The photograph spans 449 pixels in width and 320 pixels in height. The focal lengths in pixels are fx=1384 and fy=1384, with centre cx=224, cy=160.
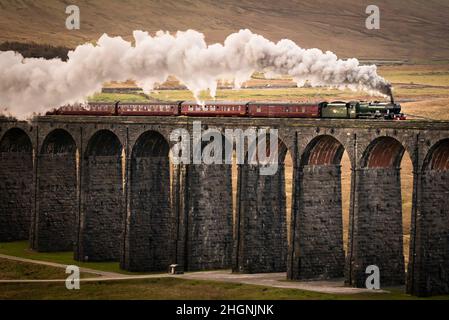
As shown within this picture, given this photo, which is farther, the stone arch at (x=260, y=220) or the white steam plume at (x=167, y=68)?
the stone arch at (x=260, y=220)

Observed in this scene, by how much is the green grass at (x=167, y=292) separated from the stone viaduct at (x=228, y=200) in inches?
151

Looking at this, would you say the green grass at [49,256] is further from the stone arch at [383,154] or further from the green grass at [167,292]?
the stone arch at [383,154]

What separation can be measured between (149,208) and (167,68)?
11306 millimetres

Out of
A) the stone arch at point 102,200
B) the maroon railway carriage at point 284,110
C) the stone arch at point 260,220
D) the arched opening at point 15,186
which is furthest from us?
the arched opening at point 15,186

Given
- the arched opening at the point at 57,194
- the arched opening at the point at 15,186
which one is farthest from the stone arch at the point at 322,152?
the arched opening at the point at 15,186

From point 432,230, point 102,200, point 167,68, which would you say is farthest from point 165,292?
point 167,68

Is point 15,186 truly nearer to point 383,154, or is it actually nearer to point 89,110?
point 89,110

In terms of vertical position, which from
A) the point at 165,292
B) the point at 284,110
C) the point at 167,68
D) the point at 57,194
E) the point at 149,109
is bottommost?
the point at 165,292

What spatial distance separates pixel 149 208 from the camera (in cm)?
11106

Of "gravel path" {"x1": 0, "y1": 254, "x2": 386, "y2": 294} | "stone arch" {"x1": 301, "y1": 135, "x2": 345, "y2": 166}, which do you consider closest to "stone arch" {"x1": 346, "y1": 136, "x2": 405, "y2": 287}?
"gravel path" {"x1": 0, "y1": 254, "x2": 386, "y2": 294}

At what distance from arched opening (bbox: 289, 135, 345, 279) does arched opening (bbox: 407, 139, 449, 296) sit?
10.5m

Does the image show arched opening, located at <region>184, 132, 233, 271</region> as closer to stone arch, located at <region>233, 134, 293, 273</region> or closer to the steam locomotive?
the steam locomotive

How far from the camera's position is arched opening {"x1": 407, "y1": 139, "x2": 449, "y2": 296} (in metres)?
88.2

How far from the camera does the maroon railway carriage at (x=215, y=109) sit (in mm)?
105000
